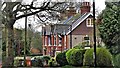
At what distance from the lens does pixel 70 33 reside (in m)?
2.44

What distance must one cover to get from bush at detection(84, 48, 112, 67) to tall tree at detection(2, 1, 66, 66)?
53 centimetres

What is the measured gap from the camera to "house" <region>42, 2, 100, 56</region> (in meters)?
2.40

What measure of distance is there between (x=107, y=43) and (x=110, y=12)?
311mm

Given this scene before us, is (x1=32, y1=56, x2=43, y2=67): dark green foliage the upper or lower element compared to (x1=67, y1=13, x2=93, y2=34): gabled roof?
lower

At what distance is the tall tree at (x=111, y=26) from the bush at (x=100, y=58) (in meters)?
0.06

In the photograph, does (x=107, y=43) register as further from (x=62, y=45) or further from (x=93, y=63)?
(x=62, y=45)

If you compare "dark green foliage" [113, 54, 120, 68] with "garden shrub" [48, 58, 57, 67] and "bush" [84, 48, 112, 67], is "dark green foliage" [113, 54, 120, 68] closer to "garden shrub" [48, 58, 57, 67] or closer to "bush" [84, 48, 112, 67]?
"bush" [84, 48, 112, 67]

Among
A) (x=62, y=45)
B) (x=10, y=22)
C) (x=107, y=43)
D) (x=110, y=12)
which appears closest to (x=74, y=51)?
(x=62, y=45)

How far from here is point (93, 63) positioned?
2447 mm

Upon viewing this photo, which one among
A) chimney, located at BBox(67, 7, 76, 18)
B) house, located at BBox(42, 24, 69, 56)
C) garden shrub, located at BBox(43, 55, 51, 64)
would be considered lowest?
garden shrub, located at BBox(43, 55, 51, 64)

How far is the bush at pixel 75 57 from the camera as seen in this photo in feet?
8.01

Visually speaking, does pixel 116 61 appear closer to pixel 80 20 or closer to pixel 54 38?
pixel 80 20

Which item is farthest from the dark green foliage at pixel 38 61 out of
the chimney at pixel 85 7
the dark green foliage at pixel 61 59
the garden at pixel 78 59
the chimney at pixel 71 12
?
the chimney at pixel 85 7

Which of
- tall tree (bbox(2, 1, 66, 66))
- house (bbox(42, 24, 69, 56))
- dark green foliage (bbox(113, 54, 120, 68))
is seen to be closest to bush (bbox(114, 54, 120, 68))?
dark green foliage (bbox(113, 54, 120, 68))
